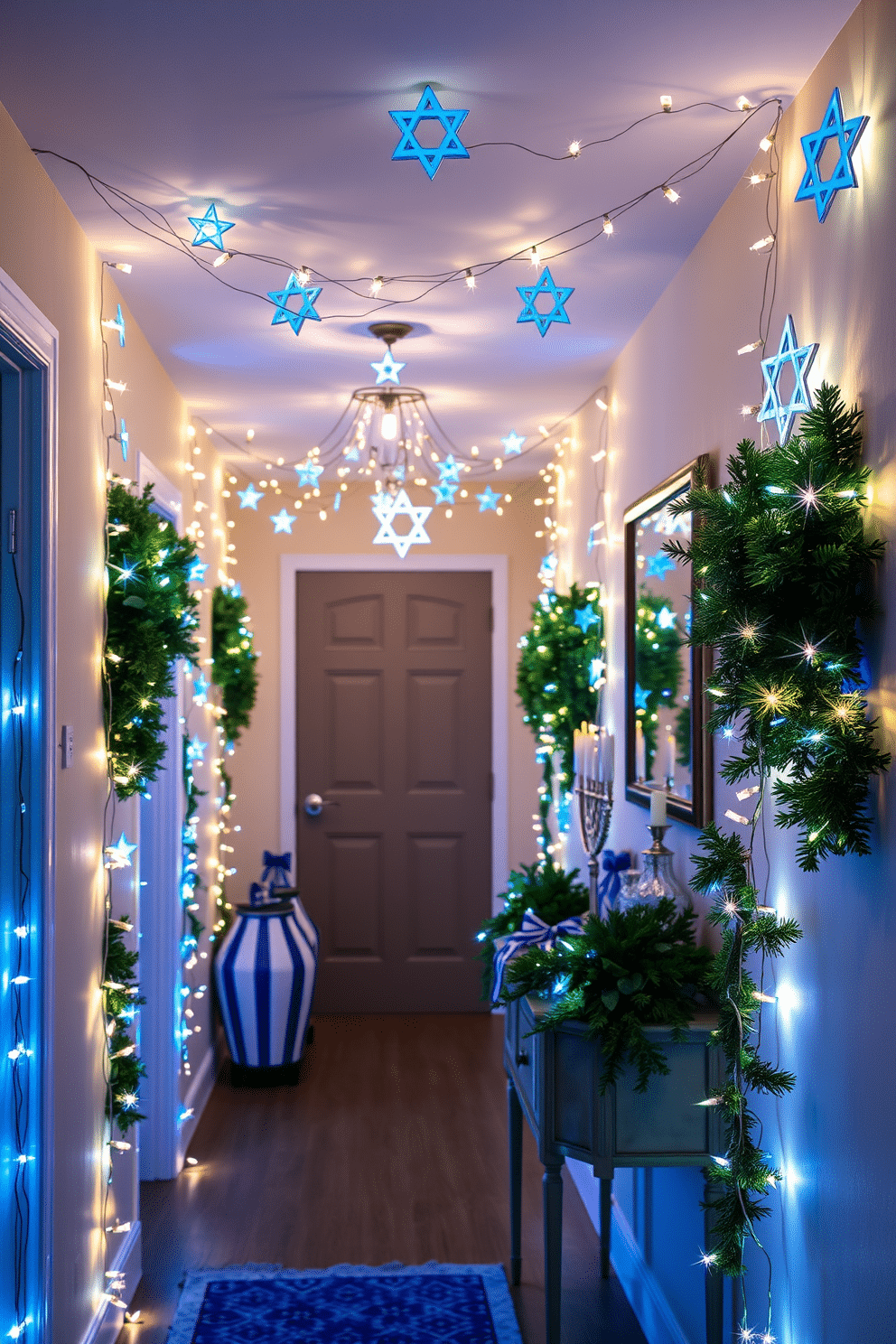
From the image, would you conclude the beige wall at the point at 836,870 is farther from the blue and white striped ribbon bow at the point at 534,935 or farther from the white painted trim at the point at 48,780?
the white painted trim at the point at 48,780

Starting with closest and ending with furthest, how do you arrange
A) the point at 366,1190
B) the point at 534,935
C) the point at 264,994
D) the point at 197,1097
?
the point at 534,935 → the point at 366,1190 → the point at 197,1097 → the point at 264,994

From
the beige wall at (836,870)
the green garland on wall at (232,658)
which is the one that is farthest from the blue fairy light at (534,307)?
the green garland on wall at (232,658)

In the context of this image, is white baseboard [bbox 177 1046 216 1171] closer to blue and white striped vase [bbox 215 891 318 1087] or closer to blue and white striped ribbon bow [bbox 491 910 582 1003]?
blue and white striped vase [bbox 215 891 318 1087]

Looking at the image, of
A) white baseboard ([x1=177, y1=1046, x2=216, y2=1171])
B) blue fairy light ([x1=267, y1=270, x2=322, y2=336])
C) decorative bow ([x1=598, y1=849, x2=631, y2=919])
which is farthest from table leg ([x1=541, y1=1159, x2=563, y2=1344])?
blue fairy light ([x1=267, y1=270, x2=322, y2=336])

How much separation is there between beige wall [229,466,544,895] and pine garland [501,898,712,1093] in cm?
319

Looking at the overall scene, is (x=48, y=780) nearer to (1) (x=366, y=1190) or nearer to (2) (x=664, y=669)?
(2) (x=664, y=669)

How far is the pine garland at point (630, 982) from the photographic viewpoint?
7.54ft

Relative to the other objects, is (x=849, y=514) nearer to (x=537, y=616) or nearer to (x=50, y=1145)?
(x=50, y=1145)

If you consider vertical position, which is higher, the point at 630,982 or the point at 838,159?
the point at 838,159

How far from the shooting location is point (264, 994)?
4570 millimetres

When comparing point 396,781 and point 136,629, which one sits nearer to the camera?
point 136,629

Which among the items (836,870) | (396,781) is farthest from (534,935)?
(396,781)

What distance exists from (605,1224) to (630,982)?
1.24 metres

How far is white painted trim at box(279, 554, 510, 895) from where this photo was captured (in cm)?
571
